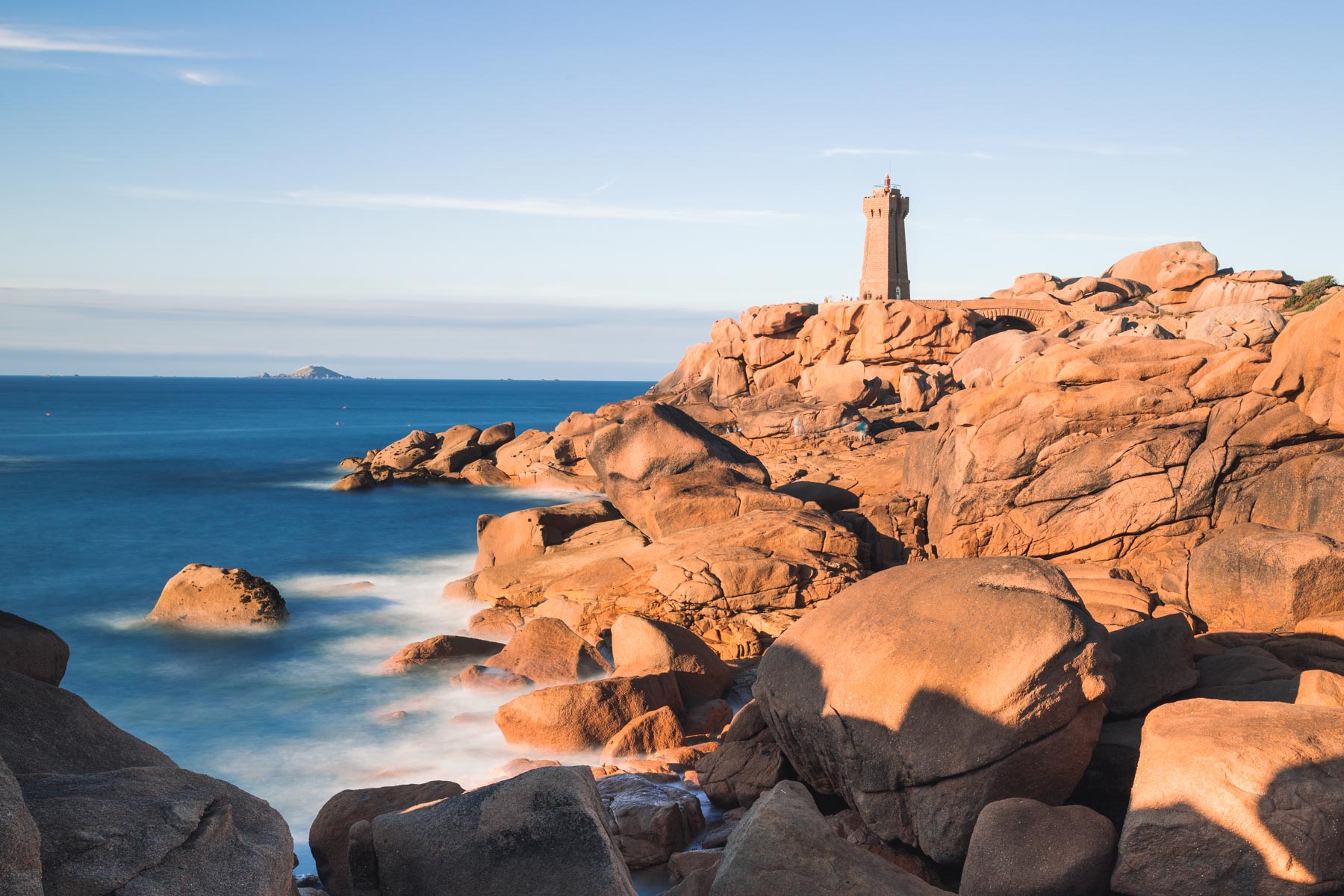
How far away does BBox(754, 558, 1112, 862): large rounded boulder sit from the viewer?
8.05 meters

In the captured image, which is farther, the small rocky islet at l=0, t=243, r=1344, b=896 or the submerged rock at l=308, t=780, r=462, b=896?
the submerged rock at l=308, t=780, r=462, b=896

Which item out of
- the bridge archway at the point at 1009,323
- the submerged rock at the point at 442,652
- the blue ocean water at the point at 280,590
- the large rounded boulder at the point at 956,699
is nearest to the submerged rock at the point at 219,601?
the blue ocean water at the point at 280,590

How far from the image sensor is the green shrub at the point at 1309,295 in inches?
1596

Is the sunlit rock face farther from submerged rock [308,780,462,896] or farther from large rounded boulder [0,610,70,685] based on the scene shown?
large rounded boulder [0,610,70,685]

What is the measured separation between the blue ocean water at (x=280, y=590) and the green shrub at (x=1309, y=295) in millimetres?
34428

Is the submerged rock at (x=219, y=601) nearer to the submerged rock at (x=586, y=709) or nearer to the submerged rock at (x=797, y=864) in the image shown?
the submerged rock at (x=586, y=709)

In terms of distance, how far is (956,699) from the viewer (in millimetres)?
8133

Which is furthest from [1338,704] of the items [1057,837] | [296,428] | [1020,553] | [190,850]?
[296,428]

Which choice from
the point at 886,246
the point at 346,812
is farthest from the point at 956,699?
the point at 886,246

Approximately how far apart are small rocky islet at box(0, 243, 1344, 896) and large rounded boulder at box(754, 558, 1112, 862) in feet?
0.10

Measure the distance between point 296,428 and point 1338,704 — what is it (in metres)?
97.8

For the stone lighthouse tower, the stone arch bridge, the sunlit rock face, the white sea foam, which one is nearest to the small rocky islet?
the sunlit rock face

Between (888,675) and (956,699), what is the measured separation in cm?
66

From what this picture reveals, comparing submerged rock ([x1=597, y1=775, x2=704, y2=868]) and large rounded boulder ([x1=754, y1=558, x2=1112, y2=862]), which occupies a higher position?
large rounded boulder ([x1=754, y1=558, x2=1112, y2=862])
